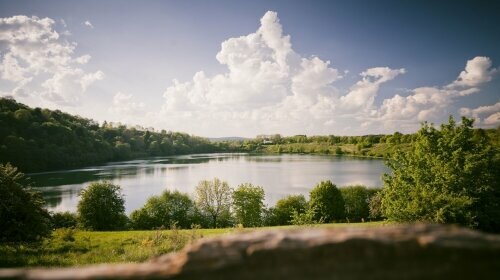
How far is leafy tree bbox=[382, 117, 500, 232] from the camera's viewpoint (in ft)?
59.5

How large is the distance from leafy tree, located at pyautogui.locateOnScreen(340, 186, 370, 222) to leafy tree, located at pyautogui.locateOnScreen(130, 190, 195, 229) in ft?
80.5

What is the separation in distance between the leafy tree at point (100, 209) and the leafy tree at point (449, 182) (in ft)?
108

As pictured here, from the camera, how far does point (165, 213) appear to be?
42.8 metres

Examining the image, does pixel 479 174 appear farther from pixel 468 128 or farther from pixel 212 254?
pixel 212 254

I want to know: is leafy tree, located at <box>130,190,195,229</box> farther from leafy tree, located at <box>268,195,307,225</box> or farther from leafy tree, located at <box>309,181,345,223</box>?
leafy tree, located at <box>309,181,345,223</box>

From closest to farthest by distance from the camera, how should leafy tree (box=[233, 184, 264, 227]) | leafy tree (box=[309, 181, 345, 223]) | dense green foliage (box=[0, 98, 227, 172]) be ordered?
leafy tree (box=[309, 181, 345, 223]), leafy tree (box=[233, 184, 264, 227]), dense green foliage (box=[0, 98, 227, 172])

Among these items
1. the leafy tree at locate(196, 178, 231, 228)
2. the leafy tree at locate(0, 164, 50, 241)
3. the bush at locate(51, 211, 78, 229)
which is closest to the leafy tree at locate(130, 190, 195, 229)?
the leafy tree at locate(196, 178, 231, 228)

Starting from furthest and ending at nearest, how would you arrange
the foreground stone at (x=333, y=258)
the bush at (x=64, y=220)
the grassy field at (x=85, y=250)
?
the bush at (x=64, y=220)
the grassy field at (x=85, y=250)
the foreground stone at (x=333, y=258)

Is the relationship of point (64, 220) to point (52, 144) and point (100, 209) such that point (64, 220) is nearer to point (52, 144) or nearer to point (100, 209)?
point (100, 209)

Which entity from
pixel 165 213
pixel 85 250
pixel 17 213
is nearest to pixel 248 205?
pixel 165 213

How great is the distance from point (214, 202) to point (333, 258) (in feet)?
150

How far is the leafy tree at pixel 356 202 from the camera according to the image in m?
46.5

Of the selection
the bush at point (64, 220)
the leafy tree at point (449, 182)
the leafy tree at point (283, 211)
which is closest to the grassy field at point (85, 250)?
the leafy tree at point (449, 182)

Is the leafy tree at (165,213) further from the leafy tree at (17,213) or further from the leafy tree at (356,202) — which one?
the leafy tree at (17,213)
